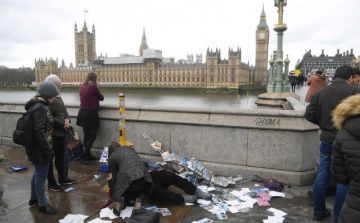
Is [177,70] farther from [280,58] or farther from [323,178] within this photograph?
[323,178]

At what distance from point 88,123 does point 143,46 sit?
13885 cm

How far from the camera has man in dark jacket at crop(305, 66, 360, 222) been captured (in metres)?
3.19

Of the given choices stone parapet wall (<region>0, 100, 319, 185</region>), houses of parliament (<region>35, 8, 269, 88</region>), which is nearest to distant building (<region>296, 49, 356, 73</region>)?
houses of parliament (<region>35, 8, 269, 88</region>)

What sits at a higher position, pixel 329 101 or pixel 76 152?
pixel 329 101

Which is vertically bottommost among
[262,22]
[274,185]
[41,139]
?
[274,185]

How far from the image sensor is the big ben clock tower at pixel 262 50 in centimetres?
9300

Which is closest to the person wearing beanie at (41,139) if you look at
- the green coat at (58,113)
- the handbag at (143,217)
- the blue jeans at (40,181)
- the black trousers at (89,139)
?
the blue jeans at (40,181)

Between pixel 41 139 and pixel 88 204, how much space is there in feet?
3.59

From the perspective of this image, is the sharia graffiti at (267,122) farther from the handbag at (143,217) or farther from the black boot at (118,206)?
the black boot at (118,206)

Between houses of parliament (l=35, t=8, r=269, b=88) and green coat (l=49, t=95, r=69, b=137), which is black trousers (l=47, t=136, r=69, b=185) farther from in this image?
houses of parliament (l=35, t=8, r=269, b=88)

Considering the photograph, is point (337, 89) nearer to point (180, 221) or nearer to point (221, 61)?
point (180, 221)

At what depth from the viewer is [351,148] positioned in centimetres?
196

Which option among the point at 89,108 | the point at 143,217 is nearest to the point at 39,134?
the point at 143,217

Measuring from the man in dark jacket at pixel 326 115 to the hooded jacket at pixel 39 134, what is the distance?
3.22m
